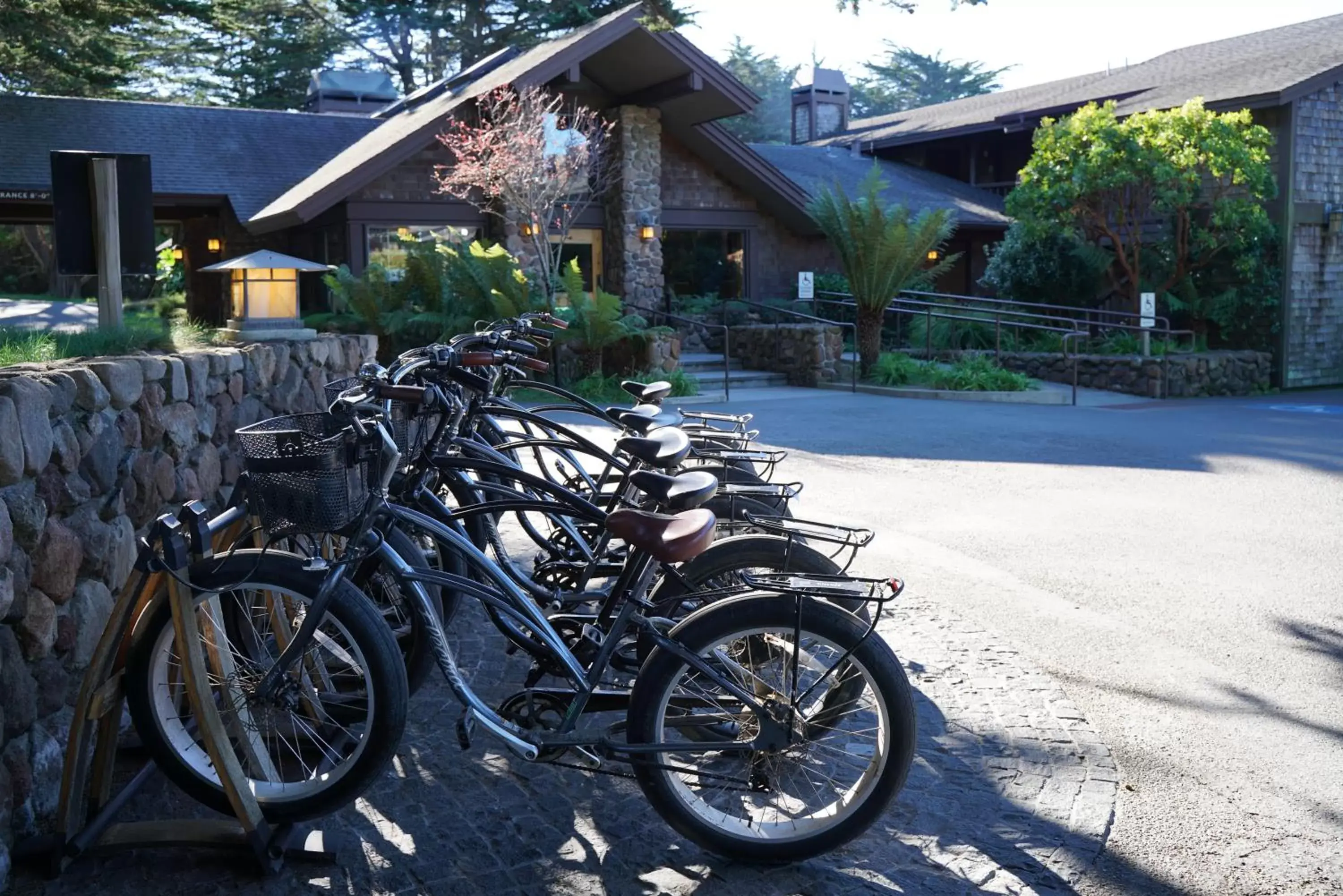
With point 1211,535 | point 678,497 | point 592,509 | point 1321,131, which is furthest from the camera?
point 1321,131

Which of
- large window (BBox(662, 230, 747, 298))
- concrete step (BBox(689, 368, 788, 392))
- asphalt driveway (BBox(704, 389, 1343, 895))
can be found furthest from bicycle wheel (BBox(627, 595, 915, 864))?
large window (BBox(662, 230, 747, 298))

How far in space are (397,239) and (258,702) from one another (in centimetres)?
1649

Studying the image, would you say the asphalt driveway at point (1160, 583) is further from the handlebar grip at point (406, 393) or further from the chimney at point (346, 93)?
the chimney at point (346, 93)

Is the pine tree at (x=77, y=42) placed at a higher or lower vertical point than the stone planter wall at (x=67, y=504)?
higher

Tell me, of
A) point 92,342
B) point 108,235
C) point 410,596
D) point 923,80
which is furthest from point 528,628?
point 923,80

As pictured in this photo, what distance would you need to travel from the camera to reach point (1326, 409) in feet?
51.7

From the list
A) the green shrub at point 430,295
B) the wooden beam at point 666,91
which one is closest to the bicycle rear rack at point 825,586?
the green shrub at point 430,295

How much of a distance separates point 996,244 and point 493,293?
11.3 meters

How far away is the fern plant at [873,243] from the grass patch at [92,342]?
494 inches

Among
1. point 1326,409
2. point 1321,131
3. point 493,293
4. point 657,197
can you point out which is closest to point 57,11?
point 493,293

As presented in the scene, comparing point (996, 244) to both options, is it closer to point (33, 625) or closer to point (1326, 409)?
point (1326, 409)

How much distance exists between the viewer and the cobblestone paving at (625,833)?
10.4 ft

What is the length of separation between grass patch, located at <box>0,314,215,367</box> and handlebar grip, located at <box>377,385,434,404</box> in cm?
142

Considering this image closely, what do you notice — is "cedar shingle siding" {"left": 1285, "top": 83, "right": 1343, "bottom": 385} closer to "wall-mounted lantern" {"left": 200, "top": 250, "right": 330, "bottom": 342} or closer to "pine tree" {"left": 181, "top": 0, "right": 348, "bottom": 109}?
"wall-mounted lantern" {"left": 200, "top": 250, "right": 330, "bottom": 342}
